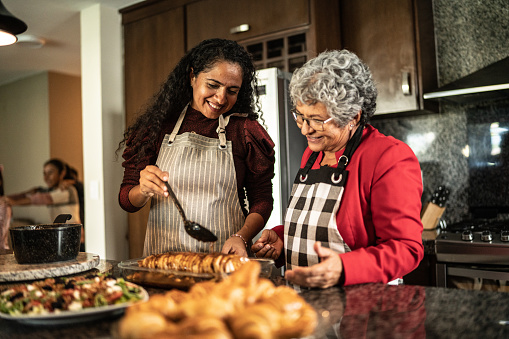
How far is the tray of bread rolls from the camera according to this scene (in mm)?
1033

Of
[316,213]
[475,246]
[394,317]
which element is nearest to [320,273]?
[394,317]

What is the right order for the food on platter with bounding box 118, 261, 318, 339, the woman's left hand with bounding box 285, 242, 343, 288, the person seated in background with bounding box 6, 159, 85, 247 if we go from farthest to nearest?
the person seated in background with bounding box 6, 159, 85, 247 < the woman's left hand with bounding box 285, 242, 343, 288 < the food on platter with bounding box 118, 261, 318, 339

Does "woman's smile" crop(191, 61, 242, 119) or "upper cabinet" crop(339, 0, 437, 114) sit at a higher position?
"upper cabinet" crop(339, 0, 437, 114)

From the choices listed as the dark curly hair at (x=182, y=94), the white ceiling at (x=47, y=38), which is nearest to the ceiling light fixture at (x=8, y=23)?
the dark curly hair at (x=182, y=94)

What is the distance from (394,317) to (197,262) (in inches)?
18.6

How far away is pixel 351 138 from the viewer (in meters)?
1.33

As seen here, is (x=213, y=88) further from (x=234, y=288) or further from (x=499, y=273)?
(x=499, y=273)

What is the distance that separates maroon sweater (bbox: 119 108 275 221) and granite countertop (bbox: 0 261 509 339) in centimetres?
74

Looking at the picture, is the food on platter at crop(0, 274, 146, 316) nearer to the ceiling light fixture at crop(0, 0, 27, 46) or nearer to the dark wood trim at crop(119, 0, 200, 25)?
the ceiling light fixture at crop(0, 0, 27, 46)

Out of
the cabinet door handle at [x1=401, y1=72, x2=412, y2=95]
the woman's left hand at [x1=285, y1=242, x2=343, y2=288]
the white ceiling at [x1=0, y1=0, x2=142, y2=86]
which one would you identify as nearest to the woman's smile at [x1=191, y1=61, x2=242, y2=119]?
the woman's left hand at [x1=285, y1=242, x2=343, y2=288]

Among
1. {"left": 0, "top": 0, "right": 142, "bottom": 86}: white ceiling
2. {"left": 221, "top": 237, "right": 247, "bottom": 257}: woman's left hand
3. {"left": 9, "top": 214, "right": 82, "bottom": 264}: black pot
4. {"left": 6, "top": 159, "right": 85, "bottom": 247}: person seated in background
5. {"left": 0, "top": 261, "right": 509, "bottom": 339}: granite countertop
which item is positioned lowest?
{"left": 0, "top": 261, "right": 509, "bottom": 339}: granite countertop

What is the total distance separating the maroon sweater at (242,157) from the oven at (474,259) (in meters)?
1.01

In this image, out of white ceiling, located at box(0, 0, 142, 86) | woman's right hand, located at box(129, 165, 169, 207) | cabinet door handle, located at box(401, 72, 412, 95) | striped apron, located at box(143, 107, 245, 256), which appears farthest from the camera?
white ceiling, located at box(0, 0, 142, 86)

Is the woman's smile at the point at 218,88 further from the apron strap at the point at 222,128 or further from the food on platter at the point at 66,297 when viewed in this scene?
the food on platter at the point at 66,297
